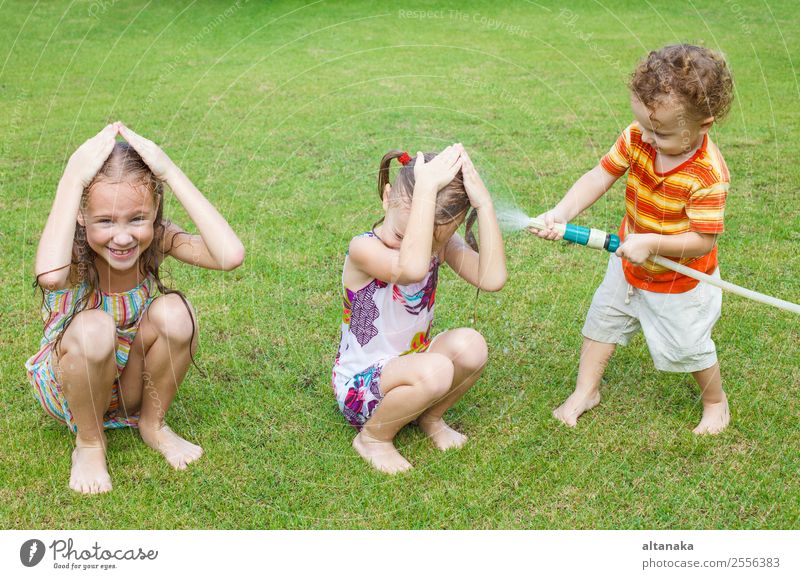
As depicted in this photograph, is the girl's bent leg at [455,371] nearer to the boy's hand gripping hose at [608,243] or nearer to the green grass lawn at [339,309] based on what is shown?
the green grass lawn at [339,309]

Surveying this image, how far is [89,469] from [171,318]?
66cm

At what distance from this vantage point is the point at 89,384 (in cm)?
327

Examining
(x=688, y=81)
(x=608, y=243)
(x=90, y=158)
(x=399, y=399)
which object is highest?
(x=688, y=81)

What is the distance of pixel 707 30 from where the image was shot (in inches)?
508

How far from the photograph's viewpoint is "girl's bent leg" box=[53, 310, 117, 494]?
3.17 m

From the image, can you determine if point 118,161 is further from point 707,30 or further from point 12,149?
point 707,30

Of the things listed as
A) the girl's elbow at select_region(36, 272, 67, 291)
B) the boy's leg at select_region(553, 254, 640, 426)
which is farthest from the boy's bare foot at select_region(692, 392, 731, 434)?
the girl's elbow at select_region(36, 272, 67, 291)

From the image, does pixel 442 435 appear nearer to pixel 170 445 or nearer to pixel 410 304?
pixel 410 304

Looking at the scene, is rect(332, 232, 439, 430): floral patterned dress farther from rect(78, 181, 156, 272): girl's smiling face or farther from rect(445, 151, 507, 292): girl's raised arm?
rect(78, 181, 156, 272): girl's smiling face

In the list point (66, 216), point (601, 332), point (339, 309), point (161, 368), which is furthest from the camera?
point (339, 309)

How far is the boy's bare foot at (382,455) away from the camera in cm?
350

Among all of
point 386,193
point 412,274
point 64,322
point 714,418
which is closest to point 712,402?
point 714,418

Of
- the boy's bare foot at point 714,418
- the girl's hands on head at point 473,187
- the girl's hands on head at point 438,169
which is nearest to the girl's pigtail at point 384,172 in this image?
the girl's hands on head at point 438,169

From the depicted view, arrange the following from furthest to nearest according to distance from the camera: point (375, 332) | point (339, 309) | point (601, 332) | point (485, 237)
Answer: point (339, 309)
point (601, 332)
point (375, 332)
point (485, 237)
